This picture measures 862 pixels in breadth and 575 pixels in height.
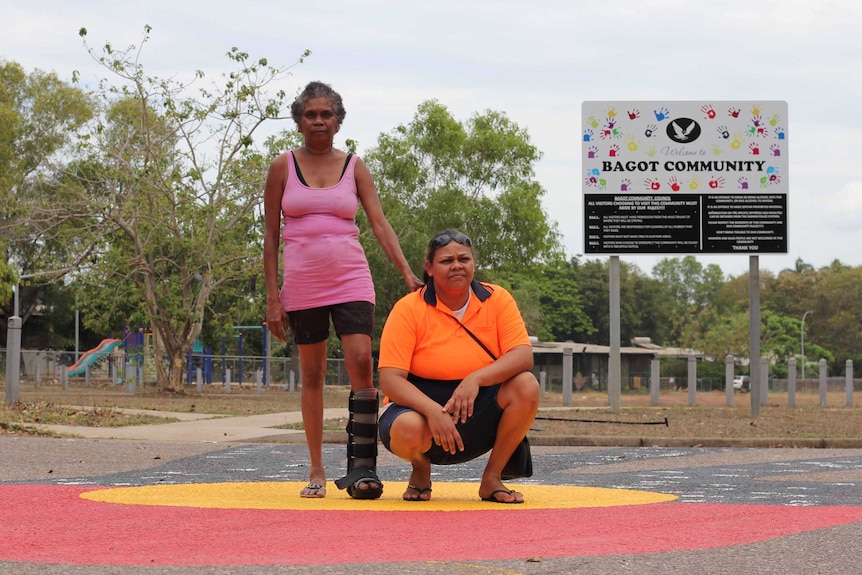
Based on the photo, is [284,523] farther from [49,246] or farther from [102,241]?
[49,246]

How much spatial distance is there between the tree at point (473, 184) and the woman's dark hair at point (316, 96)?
3863 cm

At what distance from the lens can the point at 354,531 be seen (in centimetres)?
491

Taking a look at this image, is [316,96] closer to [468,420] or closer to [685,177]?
[468,420]

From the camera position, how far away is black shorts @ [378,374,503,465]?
603 cm

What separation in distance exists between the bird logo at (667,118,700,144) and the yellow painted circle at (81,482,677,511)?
14.4 metres

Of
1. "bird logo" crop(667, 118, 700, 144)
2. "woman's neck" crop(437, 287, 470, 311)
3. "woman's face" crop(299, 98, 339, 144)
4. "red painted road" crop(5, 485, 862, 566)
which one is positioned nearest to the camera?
"red painted road" crop(5, 485, 862, 566)

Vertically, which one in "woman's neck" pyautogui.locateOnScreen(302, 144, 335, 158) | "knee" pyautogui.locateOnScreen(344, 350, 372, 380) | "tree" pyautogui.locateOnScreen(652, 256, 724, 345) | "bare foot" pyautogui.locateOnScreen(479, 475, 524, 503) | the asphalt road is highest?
"tree" pyautogui.locateOnScreen(652, 256, 724, 345)

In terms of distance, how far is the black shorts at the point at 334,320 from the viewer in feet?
20.9

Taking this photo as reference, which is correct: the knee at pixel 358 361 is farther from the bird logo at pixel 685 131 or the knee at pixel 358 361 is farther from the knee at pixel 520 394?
the bird logo at pixel 685 131

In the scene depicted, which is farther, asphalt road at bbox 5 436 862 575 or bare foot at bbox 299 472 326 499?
bare foot at bbox 299 472 326 499

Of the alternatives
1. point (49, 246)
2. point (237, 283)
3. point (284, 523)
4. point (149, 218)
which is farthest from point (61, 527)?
point (49, 246)

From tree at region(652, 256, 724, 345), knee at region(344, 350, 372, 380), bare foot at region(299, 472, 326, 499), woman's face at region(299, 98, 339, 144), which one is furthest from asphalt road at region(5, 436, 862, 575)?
tree at region(652, 256, 724, 345)

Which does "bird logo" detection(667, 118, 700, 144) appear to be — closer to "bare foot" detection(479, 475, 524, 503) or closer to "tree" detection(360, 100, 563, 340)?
"bare foot" detection(479, 475, 524, 503)

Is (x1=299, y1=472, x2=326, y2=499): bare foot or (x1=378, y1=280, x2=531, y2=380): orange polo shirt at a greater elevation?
(x1=378, y1=280, x2=531, y2=380): orange polo shirt
